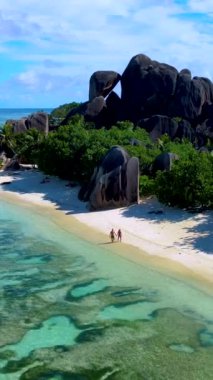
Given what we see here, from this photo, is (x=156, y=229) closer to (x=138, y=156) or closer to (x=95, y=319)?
(x=138, y=156)

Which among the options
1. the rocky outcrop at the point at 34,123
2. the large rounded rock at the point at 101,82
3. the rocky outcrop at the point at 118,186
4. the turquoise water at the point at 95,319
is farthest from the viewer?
the large rounded rock at the point at 101,82

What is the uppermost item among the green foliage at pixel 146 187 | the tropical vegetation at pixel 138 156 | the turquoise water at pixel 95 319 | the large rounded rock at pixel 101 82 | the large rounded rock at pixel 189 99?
the large rounded rock at pixel 101 82

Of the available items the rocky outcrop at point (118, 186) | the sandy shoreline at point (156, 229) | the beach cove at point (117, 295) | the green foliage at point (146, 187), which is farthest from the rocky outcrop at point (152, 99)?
the beach cove at point (117, 295)

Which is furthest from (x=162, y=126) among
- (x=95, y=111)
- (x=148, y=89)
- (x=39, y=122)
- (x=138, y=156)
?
(x=138, y=156)

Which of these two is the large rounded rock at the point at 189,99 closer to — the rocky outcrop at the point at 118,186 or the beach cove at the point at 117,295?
the rocky outcrop at the point at 118,186

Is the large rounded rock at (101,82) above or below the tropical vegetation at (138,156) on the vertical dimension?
above
